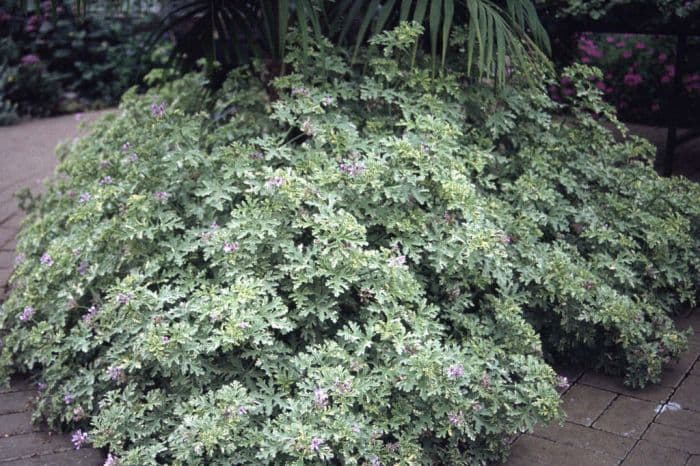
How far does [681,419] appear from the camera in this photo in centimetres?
279

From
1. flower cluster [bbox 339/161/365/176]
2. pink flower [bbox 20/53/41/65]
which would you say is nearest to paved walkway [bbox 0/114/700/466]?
flower cluster [bbox 339/161/365/176]

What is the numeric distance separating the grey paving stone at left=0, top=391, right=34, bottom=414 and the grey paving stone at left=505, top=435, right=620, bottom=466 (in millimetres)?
1626

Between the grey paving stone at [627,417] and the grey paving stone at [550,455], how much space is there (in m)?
0.18

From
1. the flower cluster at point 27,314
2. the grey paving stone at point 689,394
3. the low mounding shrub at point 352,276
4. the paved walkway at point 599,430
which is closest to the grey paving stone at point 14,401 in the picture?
the paved walkway at point 599,430

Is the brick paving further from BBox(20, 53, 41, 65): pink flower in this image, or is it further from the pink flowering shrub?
BBox(20, 53, 41, 65): pink flower

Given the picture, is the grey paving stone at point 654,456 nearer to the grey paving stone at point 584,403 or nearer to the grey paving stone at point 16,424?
the grey paving stone at point 584,403

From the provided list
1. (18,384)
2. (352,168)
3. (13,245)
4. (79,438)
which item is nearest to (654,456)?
(352,168)

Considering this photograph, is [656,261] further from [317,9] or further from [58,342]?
[58,342]

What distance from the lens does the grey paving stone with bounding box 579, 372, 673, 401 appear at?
2.95 metres

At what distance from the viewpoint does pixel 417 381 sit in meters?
2.38

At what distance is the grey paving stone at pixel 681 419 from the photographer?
2.75m

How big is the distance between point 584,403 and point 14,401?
1988 millimetres

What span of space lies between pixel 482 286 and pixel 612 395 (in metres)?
0.64

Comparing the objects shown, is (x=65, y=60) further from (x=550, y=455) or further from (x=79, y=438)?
(x=550, y=455)
